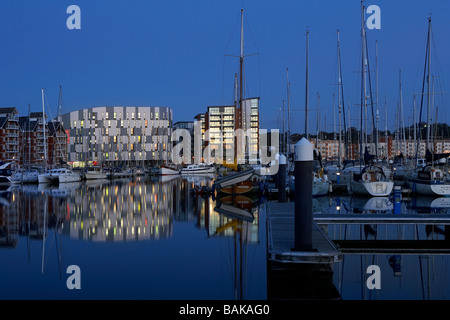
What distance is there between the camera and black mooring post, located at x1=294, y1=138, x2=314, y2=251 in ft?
44.3

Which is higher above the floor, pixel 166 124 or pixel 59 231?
pixel 166 124

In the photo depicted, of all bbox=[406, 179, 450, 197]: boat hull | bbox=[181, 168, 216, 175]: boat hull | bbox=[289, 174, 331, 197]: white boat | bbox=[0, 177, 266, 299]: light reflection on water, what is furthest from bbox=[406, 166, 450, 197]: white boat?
bbox=[181, 168, 216, 175]: boat hull

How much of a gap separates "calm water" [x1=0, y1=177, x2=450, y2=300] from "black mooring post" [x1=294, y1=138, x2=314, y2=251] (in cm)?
153

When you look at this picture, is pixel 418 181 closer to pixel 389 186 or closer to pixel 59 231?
pixel 389 186

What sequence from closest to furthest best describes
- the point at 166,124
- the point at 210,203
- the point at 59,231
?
the point at 59,231
the point at 210,203
the point at 166,124

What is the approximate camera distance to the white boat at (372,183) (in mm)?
40281

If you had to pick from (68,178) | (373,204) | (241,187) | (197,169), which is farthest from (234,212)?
(197,169)

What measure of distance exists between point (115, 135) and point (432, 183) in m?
127

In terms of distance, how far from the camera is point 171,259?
17219 millimetres

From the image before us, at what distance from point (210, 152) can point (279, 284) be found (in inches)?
6917

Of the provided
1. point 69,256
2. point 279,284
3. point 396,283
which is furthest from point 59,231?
point 396,283

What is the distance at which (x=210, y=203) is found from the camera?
3944cm

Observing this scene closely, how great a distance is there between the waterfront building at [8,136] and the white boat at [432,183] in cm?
9678
